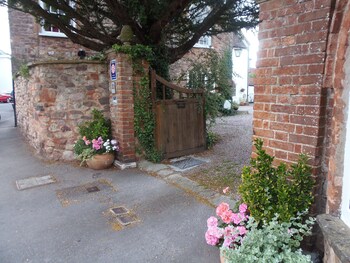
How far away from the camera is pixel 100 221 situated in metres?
3.17

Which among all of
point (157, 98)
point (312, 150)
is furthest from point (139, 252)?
point (157, 98)

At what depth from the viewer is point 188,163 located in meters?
5.38

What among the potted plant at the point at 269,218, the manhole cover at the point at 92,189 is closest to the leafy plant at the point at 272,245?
the potted plant at the point at 269,218

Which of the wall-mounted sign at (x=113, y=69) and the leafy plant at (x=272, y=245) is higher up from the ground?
the wall-mounted sign at (x=113, y=69)

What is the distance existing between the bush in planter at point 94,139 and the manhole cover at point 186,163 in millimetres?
1236

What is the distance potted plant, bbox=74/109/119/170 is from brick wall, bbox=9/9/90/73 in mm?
6198

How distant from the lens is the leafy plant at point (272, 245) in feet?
5.92

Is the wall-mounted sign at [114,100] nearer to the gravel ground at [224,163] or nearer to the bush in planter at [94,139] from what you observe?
the bush in planter at [94,139]

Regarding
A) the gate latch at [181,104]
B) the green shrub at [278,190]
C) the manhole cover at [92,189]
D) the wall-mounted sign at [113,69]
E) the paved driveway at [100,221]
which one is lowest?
the paved driveway at [100,221]

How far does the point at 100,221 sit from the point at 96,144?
7.18 feet

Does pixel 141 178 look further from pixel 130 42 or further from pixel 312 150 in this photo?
pixel 312 150

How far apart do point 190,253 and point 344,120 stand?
5.80ft

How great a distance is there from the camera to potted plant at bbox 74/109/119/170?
16.8ft

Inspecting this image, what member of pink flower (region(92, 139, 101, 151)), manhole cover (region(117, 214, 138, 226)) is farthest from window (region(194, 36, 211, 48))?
manhole cover (region(117, 214, 138, 226))
